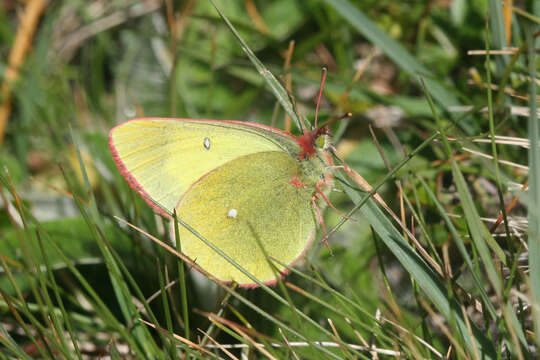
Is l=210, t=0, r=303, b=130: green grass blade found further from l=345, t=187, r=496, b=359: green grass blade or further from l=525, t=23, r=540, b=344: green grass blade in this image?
l=525, t=23, r=540, b=344: green grass blade

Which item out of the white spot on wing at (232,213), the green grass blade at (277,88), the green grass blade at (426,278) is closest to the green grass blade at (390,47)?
the green grass blade at (277,88)

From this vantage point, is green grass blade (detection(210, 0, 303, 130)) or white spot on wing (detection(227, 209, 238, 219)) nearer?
green grass blade (detection(210, 0, 303, 130))

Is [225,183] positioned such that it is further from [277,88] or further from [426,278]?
[426,278]

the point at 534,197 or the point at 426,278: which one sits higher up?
the point at 534,197

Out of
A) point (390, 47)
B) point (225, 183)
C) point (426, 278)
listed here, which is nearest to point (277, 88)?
point (225, 183)

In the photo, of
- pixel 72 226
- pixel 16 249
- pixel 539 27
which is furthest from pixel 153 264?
pixel 539 27

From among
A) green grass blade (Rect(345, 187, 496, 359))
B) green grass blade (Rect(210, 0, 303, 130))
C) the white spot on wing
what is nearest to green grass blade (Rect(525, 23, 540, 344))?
green grass blade (Rect(345, 187, 496, 359))

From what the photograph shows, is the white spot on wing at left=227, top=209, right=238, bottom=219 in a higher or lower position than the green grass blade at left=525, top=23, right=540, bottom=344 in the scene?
lower

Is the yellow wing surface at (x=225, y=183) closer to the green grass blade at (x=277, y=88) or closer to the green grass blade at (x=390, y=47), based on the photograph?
the green grass blade at (x=277, y=88)

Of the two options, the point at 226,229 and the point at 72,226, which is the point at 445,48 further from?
the point at 72,226
